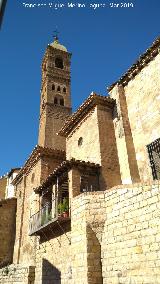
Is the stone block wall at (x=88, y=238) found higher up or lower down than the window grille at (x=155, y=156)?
lower down

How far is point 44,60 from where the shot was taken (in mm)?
32094

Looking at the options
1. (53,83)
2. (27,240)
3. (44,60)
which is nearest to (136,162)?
(27,240)

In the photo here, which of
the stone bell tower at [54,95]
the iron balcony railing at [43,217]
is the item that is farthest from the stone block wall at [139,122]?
the stone bell tower at [54,95]

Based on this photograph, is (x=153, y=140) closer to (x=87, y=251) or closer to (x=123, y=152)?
(x=123, y=152)

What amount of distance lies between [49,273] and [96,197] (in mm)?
5713

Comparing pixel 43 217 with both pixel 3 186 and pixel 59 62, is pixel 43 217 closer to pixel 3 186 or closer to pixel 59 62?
Answer: pixel 3 186

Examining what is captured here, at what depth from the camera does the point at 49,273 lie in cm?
1202

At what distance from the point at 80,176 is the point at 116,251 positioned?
18.5 ft

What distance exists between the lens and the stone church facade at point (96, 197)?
699cm

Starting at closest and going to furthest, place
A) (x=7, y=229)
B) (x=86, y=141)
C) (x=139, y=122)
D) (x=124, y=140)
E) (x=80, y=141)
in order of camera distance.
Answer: (x=139, y=122)
(x=124, y=140)
(x=86, y=141)
(x=80, y=141)
(x=7, y=229)

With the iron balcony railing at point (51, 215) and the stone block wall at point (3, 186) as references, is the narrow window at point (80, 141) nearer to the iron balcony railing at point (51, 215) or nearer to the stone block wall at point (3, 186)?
the iron balcony railing at point (51, 215)

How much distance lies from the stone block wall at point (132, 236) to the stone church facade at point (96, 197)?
0.9 inches

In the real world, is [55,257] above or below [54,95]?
below

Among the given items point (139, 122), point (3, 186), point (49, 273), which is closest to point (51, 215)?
point (49, 273)
